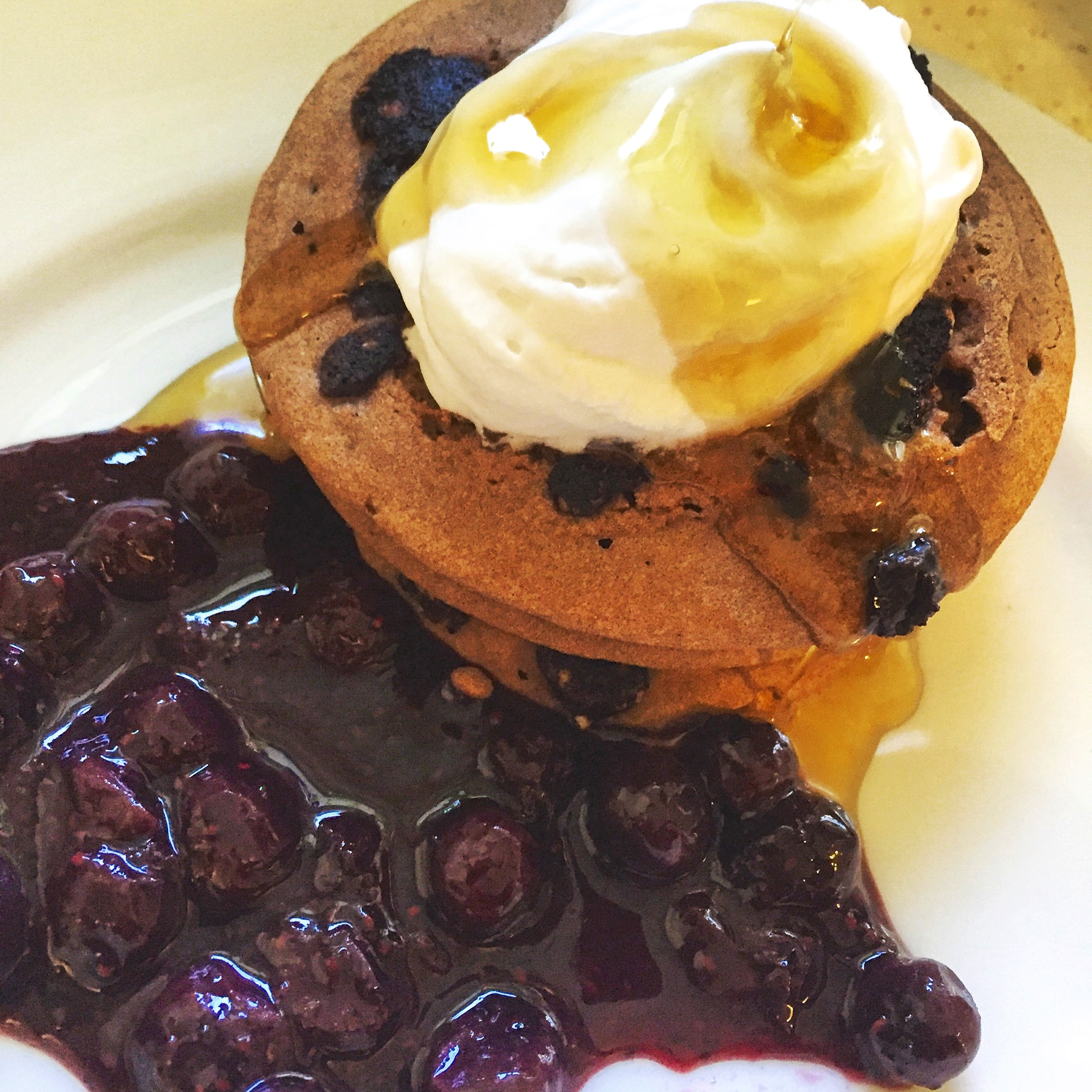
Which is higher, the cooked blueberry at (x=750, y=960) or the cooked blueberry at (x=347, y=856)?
the cooked blueberry at (x=347, y=856)

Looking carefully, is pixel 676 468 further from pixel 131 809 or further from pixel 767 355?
pixel 131 809

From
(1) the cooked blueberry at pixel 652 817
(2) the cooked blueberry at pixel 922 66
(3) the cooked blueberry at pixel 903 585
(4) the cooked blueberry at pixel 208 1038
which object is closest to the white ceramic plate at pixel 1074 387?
(1) the cooked blueberry at pixel 652 817

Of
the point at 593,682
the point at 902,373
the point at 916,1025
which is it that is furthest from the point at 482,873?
the point at 902,373

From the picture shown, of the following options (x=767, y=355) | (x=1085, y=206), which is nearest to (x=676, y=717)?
(x=767, y=355)

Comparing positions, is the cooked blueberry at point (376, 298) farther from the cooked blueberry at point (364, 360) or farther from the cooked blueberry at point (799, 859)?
the cooked blueberry at point (799, 859)

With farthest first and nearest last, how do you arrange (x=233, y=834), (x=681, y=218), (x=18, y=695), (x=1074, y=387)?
(x=1074, y=387) < (x=18, y=695) < (x=233, y=834) < (x=681, y=218)

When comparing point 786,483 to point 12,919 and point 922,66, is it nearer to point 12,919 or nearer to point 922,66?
point 922,66

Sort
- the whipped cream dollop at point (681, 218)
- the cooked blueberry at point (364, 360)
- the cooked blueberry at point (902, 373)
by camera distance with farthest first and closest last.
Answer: the cooked blueberry at point (364, 360)
the cooked blueberry at point (902, 373)
the whipped cream dollop at point (681, 218)
